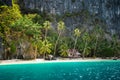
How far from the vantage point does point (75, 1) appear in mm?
155375

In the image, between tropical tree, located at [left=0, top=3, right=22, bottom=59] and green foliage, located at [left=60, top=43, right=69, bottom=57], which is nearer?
tropical tree, located at [left=0, top=3, right=22, bottom=59]

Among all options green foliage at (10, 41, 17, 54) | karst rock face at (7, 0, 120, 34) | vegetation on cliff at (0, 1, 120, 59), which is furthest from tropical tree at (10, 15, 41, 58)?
karst rock face at (7, 0, 120, 34)

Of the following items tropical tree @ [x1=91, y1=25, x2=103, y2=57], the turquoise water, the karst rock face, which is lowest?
the turquoise water

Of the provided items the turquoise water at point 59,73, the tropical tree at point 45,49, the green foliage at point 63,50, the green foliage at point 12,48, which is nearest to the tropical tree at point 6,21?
the green foliage at point 12,48

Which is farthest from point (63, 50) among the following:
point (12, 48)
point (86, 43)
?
point (12, 48)

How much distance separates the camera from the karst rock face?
475 ft

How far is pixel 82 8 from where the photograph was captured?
512 feet

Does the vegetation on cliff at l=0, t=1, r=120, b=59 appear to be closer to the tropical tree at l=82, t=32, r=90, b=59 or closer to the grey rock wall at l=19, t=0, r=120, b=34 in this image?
the tropical tree at l=82, t=32, r=90, b=59

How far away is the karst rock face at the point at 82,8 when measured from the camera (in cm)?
14488

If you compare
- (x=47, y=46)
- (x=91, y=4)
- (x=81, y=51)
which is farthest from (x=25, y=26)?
(x=91, y=4)

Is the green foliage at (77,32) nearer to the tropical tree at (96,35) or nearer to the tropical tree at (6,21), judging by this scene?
the tropical tree at (96,35)

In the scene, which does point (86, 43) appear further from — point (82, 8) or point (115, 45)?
point (82, 8)

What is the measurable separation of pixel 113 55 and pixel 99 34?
15341mm

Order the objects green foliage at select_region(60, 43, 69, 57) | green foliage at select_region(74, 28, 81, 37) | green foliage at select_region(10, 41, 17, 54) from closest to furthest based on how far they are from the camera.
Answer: green foliage at select_region(10, 41, 17, 54), green foliage at select_region(60, 43, 69, 57), green foliage at select_region(74, 28, 81, 37)
